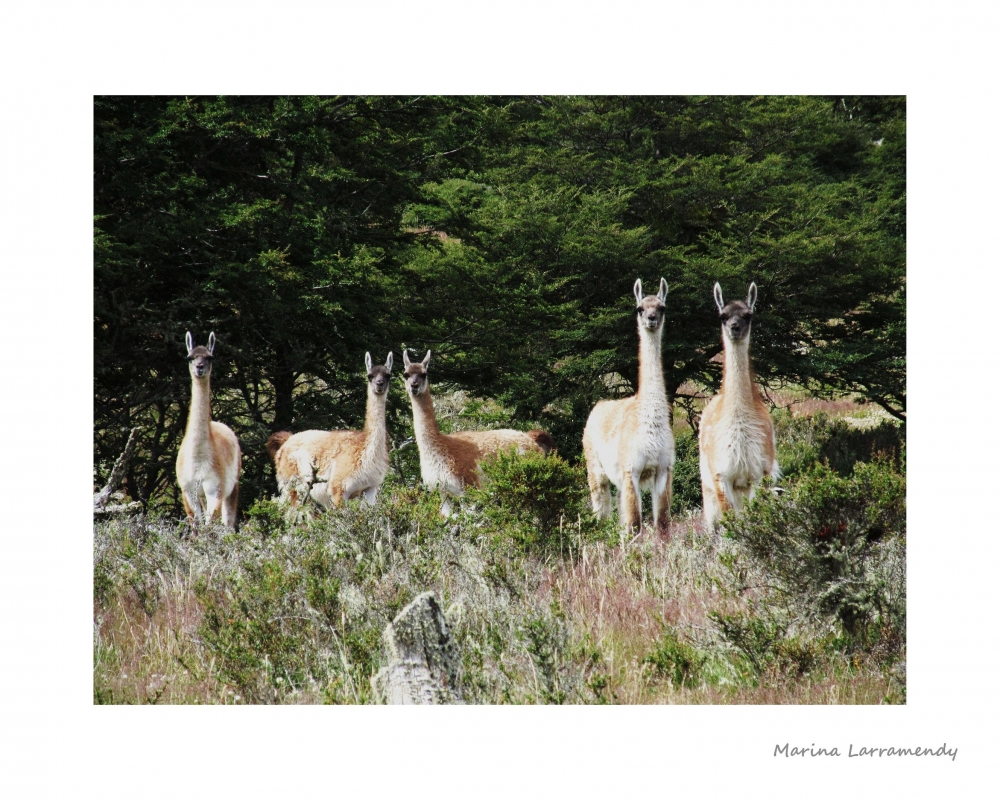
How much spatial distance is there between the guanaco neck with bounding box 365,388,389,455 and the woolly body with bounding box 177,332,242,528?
4.09 feet

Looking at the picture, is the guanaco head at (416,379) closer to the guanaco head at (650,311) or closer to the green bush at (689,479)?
the guanaco head at (650,311)

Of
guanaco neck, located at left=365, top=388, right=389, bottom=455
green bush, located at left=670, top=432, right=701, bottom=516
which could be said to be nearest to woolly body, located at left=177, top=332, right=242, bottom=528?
guanaco neck, located at left=365, top=388, right=389, bottom=455

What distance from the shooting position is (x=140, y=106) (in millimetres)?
8031

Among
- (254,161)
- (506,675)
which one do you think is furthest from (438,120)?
(506,675)

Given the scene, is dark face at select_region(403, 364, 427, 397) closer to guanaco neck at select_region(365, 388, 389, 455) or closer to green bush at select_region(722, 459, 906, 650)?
guanaco neck at select_region(365, 388, 389, 455)

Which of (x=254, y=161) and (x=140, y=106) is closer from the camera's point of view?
(x=140, y=106)

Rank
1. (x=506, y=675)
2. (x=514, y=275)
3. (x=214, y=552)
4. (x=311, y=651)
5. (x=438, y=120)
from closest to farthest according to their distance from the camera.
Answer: (x=506, y=675) < (x=311, y=651) < (x=214, y=552) < (x=438, y=120) < (x=514, y=275)

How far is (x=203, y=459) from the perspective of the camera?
A: 8.19 meters

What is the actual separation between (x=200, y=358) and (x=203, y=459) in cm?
84

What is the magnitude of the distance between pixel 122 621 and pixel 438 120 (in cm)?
577

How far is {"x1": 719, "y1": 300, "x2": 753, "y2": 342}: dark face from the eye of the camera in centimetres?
727

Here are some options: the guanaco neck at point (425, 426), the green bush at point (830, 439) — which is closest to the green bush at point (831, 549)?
the guanaco neck at point (425, 426)
